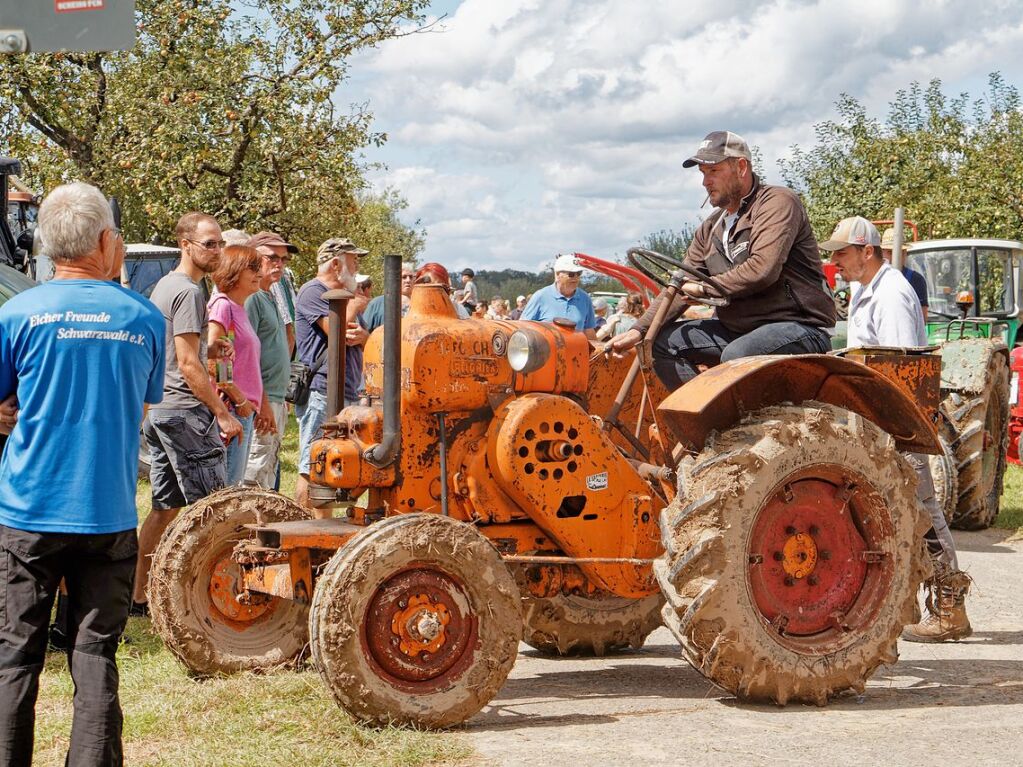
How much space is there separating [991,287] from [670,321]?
13.1 meters

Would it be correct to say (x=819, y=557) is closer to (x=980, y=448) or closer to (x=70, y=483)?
(x=70, y=483)

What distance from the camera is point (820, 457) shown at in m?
5.40

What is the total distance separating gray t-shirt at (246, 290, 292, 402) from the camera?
816cm

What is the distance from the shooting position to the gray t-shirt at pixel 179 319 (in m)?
6.48

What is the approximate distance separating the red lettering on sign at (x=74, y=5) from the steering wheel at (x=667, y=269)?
512 centimetres

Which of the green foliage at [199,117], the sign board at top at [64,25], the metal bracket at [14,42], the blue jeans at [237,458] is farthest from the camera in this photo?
the green foliage at [199,117]

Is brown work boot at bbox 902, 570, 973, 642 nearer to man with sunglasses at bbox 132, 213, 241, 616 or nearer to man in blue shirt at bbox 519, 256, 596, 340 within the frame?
man with sunglasses at bbox 132, 213, 241, 616

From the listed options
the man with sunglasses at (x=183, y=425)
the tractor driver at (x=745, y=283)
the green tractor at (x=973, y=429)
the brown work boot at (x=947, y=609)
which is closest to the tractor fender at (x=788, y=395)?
the tractor driver at (x=745, y=283)

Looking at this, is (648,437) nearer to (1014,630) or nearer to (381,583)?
(381,583)

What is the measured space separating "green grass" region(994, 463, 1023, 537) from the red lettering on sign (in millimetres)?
7898

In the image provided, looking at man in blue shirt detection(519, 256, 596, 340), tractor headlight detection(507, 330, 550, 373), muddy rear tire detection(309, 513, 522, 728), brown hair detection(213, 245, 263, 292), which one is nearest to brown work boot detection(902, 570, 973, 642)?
tractor headlight detection(507, 330, 550, 373)

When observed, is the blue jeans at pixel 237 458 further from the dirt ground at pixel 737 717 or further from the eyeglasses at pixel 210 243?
the dirt ground at pixel 737 717

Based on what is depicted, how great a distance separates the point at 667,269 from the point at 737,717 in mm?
2084

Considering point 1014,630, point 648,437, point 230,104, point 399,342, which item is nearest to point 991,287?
point 230,104
